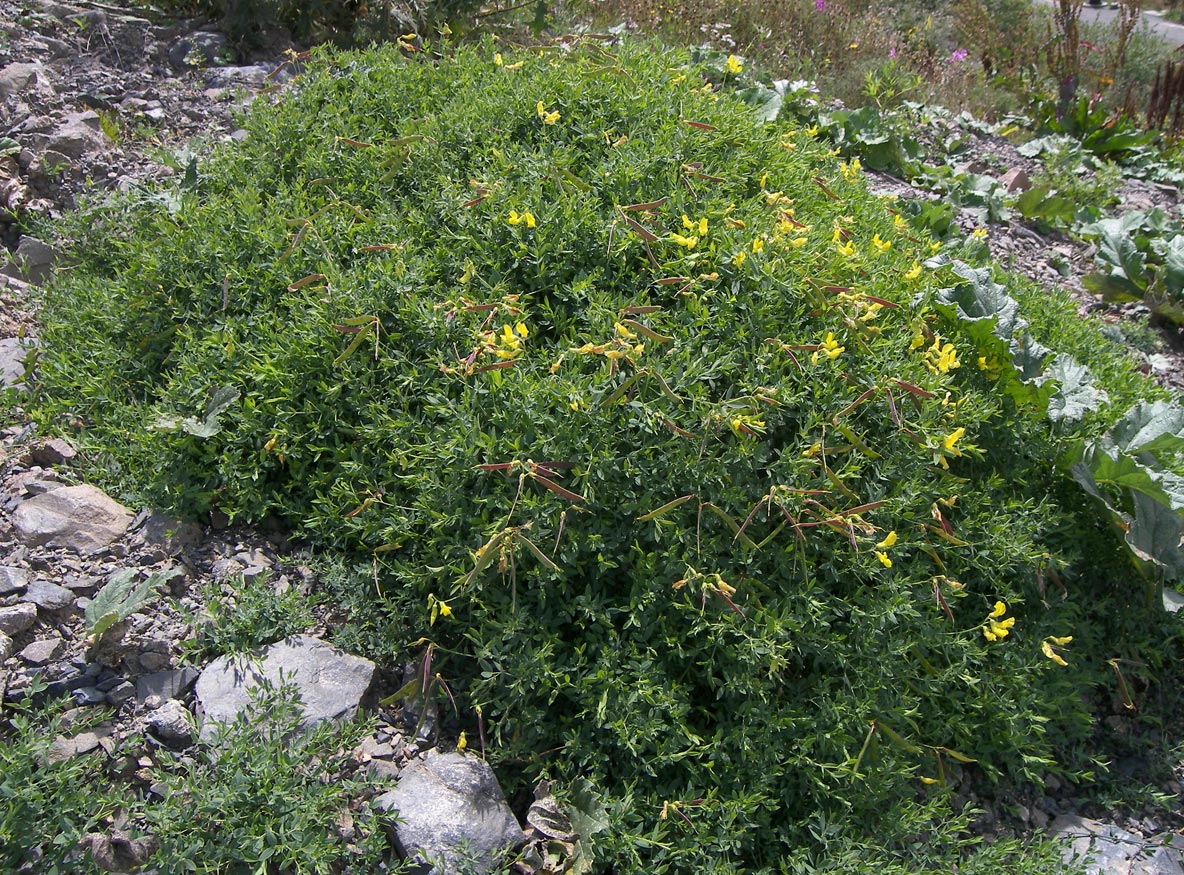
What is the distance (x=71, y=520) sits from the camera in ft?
9.80

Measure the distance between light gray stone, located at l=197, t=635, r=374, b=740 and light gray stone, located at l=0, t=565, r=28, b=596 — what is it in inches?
25.5

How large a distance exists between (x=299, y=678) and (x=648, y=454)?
47.8 inches

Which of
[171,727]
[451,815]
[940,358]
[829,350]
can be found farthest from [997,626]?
[171,727]

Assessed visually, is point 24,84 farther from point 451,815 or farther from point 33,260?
point 451,815

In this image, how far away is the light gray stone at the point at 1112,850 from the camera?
2758 mm

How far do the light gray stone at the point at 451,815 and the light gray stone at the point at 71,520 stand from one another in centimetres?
129

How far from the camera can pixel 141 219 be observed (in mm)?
4023

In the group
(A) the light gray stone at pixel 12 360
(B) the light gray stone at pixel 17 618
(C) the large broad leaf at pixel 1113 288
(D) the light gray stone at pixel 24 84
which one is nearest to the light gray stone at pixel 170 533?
(B) the light gray stone at pixel 17 618

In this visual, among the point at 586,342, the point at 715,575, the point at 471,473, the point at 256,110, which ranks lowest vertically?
the point at 715,575

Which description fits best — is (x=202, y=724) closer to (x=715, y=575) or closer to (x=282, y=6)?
(x=715, y=575)

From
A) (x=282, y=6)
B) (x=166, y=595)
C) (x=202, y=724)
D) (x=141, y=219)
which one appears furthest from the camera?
(x=282, y=6)

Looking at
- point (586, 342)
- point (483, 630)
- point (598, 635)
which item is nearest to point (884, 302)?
point (586, 342)

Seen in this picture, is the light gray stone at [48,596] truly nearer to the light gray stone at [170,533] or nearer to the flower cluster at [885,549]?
the light gray stone at [170,533]

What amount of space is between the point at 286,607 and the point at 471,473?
700 millimetres
